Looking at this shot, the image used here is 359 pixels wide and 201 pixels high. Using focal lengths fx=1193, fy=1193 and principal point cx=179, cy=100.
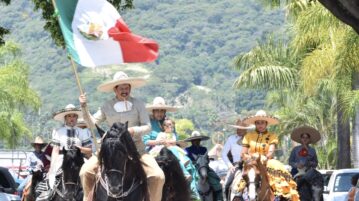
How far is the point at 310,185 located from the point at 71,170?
7.87m

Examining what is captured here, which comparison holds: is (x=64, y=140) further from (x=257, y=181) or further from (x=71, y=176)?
(x=257, y=181)

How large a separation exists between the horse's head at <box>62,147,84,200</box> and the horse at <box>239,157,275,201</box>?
282cm

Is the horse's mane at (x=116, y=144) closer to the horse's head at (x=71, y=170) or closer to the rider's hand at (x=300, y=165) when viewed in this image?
the horse's head at (x=71, y=170)

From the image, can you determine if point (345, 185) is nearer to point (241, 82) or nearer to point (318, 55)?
point (318, 55)

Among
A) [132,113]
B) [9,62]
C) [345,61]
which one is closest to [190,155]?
[345,61]

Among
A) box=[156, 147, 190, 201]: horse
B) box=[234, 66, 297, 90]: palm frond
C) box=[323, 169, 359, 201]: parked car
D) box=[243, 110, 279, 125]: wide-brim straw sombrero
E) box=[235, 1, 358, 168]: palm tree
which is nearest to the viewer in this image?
box=[156, 147, 190, 201]: horse

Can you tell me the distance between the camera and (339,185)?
2898cm

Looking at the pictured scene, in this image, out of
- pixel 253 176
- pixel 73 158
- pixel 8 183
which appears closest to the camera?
pixel 73 158

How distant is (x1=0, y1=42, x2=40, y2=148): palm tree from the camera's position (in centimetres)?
5762

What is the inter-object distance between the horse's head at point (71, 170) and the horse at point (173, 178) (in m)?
1.38

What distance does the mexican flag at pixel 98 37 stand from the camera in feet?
49.1

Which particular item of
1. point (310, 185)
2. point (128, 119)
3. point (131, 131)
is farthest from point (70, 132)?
point (310, 185)

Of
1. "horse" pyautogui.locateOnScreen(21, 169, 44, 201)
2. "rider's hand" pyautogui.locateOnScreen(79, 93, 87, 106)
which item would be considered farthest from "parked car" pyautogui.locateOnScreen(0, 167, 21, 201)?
"rider's hand" pyautogui.locateOnScreen(79, 93, 87, 106)

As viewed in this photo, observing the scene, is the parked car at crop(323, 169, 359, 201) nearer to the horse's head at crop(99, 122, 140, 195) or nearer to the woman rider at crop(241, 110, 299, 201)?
the woman rider at crop(241, 110, 299, 201)
